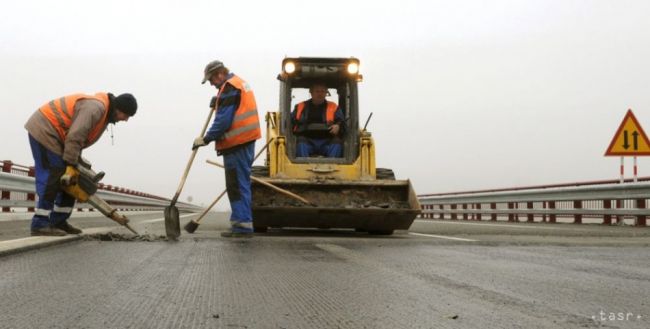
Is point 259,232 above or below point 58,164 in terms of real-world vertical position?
below

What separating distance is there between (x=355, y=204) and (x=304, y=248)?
2.88 m

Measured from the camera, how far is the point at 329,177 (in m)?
9.02

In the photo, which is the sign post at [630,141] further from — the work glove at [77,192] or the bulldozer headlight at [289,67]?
the work glove at [77,192]

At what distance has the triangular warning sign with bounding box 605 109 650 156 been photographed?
11.9 m

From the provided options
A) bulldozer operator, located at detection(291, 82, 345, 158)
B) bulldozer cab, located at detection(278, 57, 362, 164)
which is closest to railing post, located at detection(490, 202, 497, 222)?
bulldozer cab, located at detection(278, 57, 362, 164)

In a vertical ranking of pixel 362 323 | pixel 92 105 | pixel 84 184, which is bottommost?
pixel 362 323

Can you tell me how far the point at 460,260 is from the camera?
4559 mm

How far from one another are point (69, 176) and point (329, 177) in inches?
159

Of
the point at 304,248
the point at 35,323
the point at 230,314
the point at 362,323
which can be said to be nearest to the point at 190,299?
the point at 230,314

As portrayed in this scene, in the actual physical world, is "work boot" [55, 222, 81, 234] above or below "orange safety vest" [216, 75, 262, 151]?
below

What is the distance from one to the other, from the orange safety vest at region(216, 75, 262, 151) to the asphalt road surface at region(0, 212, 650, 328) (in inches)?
74.1

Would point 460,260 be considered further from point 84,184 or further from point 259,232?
point 259,232

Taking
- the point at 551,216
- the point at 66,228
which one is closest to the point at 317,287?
the point at 66,228

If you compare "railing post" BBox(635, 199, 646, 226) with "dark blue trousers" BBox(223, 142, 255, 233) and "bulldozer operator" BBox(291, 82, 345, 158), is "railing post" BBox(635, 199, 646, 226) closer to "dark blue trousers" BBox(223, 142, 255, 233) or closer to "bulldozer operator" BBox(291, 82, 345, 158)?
"bulldozer operator" BBox(291, 82, 345, 158)
